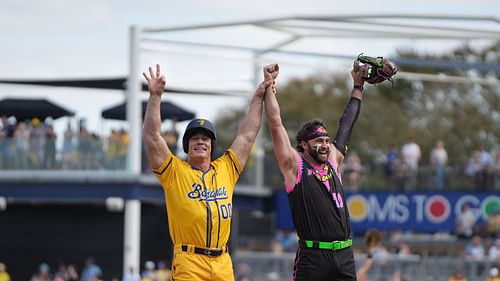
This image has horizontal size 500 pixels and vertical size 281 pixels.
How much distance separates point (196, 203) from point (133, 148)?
63.9 feet

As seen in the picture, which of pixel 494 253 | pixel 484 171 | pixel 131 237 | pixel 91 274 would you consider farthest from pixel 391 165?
pixel 91 274

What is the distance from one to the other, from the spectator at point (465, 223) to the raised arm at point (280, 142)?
66.5 feet

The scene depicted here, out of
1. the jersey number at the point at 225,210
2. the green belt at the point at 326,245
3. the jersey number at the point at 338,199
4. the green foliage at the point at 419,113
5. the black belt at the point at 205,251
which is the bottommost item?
the black belt at the point at 205,251

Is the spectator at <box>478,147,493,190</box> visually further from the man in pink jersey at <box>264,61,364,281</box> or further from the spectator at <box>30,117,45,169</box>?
the man in pink jersey at <box>264,61,364,281</box>

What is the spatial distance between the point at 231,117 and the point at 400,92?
10.7 m

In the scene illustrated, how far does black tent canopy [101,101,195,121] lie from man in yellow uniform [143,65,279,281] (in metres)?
19.6

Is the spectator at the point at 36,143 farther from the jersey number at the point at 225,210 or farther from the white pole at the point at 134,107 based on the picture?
the jersey number at the point at 225,210

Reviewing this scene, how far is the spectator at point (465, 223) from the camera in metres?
29.5

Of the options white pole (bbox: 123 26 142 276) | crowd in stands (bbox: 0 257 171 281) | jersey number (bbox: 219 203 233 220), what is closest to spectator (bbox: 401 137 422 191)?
crowd in stands (bbox: 0 257 171 281)

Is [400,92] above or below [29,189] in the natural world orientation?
above

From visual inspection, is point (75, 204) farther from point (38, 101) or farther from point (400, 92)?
point (400, 92)

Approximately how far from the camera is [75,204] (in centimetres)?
3459

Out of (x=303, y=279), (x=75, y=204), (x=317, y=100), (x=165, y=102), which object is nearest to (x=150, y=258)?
(x=75, y=204)

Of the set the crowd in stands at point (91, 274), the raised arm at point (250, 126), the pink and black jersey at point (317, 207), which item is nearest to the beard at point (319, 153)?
the pink and black jersey at point (317, 207)
